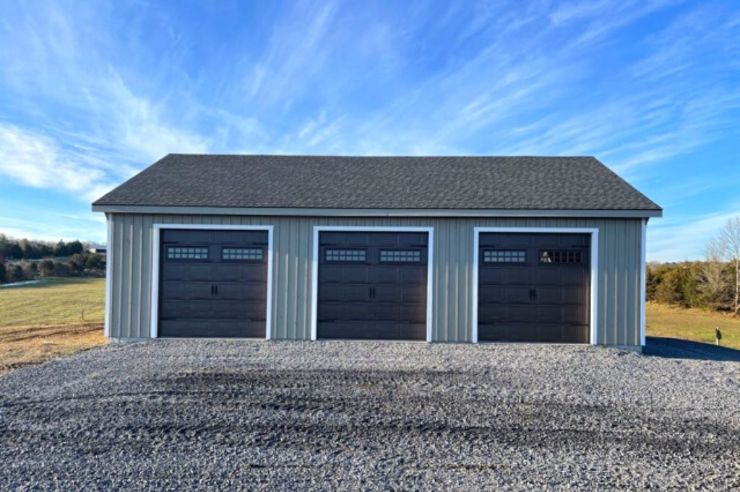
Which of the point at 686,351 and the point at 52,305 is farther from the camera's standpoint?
the point at 52,305

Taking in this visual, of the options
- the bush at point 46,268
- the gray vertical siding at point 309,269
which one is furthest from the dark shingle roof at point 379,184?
the bush at point 46,268

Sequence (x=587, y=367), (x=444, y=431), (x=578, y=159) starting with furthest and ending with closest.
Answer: (x=578, y=159) < (x=587, y=367) < (x=444, y=431)

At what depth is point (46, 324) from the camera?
40.2 feet

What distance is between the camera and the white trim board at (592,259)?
8.27 metres

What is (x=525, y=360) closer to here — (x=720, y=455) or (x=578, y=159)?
(x=720, y=455)

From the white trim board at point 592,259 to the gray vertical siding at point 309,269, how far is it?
0.25 ft

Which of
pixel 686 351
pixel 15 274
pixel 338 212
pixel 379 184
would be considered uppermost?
pixel 379 184

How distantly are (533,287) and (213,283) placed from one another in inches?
274

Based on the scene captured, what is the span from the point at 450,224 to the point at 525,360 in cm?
310

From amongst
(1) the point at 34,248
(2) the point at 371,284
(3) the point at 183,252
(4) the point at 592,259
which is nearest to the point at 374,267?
(2) the point at 371,284

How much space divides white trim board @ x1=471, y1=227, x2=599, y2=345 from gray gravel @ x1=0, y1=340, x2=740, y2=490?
140cm

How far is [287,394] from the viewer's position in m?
5.08

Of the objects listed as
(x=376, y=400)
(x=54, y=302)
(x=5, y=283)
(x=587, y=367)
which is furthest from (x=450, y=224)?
(x=5, y=283)

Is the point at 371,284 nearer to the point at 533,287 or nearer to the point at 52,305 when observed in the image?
the point at 533,287
